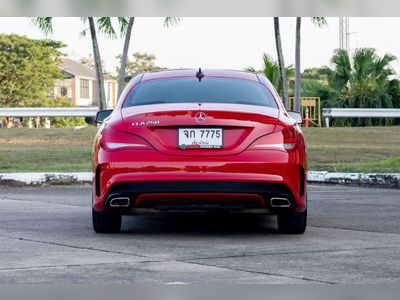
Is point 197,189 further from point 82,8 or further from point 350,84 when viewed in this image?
point 350,84

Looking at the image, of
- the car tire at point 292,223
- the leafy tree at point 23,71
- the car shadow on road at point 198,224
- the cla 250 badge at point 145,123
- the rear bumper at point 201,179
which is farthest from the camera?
the leafy tree at point 23,71

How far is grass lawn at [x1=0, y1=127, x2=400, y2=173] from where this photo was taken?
637 inches

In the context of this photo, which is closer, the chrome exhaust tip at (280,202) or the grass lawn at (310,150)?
the chrome exhaust tip at (280,202)

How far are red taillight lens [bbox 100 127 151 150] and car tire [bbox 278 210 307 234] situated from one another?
4.27 feet

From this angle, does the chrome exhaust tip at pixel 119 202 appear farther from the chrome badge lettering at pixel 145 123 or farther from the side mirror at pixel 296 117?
the side mirror at pixel 296 117

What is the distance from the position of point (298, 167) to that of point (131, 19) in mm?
16195

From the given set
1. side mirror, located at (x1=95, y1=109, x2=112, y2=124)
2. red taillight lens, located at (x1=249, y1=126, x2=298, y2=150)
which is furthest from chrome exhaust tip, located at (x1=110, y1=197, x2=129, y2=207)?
side mirror, located at (x1=95, y1=109, x2=112, y2=124)

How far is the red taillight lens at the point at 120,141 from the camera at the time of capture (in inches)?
291

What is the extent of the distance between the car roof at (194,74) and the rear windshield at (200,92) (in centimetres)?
10

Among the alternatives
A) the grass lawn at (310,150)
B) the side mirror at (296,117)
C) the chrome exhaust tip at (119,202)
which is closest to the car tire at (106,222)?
the chrome exhaust tip at (119,202)

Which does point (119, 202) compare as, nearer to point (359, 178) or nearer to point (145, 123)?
point (145, 123)

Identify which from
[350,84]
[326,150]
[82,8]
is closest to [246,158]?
[82,8]

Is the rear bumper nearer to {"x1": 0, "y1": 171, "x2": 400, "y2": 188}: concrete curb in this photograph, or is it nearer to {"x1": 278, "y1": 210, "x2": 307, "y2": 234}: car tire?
{"x1": 278, "y1": 210, "x2": 307, "y2": 234}: car tire

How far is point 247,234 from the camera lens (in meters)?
8.02
